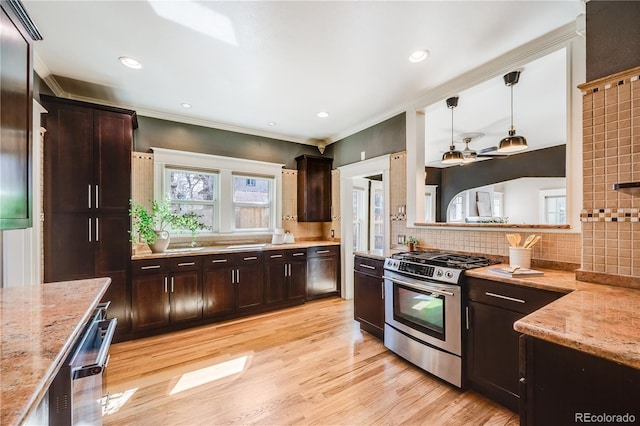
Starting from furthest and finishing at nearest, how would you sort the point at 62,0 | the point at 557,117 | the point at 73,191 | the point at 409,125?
the point at 557,117
the point at 409,125
the point at 73,191
the point at 62,0

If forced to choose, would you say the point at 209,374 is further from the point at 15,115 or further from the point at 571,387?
the point at 571,387

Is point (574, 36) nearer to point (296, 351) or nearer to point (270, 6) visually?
point (270, 6)

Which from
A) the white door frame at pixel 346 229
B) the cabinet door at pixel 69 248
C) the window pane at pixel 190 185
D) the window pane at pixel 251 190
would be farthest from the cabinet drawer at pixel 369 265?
the cabinet door at pixel 69 248

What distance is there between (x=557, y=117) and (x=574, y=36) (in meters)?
2.38

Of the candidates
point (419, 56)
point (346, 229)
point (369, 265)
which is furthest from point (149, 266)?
point (419, 56)

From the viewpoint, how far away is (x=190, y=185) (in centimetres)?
392

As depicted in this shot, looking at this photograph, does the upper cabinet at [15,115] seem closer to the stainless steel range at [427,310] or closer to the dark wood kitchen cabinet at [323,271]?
the stainless steel range at [427,310]

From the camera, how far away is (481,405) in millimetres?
1926

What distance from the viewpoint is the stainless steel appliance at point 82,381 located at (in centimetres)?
92

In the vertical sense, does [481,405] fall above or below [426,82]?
below

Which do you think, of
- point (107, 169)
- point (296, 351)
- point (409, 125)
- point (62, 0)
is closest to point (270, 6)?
point (62, 0)

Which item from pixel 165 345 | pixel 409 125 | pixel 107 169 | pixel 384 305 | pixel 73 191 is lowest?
pixel 165 345

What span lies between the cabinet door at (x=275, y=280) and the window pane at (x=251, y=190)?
3.75ft

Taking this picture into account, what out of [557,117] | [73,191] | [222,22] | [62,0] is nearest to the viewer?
[62,0]
